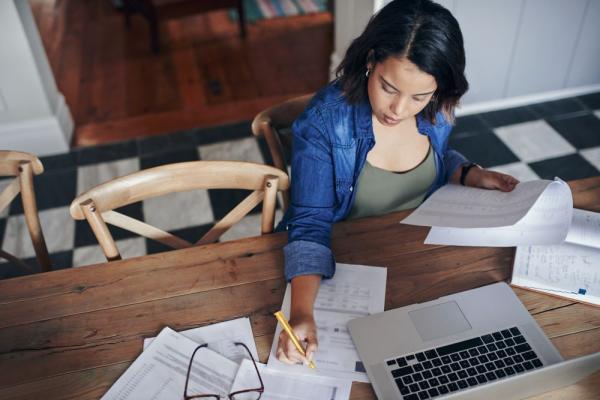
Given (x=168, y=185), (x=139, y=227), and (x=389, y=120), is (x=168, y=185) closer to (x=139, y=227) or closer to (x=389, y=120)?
(x=139, y=227)

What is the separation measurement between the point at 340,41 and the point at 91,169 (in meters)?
1.50

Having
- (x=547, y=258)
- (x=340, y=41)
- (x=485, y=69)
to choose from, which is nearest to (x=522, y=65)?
(x=485, y=69)

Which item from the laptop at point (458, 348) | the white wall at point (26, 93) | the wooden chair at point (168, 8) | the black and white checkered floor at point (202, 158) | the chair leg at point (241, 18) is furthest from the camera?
the chair leg at point (241, 18)

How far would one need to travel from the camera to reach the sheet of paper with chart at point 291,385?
0.94m

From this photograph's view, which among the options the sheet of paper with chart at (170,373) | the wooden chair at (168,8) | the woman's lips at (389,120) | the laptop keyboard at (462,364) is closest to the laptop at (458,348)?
the laptop keyboard at (462,364)

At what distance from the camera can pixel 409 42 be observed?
106 centimetres

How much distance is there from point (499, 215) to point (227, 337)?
0.60m

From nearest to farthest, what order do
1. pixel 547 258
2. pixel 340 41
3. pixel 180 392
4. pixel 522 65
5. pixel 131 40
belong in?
1. pixel 180 392
2. pixel 547 258
3. pixel 522 65
4. pixel 340 41
5. pixel 131 40

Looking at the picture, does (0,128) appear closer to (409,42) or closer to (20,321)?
(20,321)

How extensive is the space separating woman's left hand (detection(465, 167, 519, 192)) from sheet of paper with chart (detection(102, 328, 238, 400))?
2.39ft

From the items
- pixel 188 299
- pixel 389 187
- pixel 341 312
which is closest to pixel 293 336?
pixel 341 312

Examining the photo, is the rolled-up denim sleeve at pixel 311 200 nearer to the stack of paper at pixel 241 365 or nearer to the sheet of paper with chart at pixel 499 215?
the stack of paper at pixel 241 365

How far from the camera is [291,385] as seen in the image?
3.14ft

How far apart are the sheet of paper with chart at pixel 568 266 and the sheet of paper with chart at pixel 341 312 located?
29 cm
